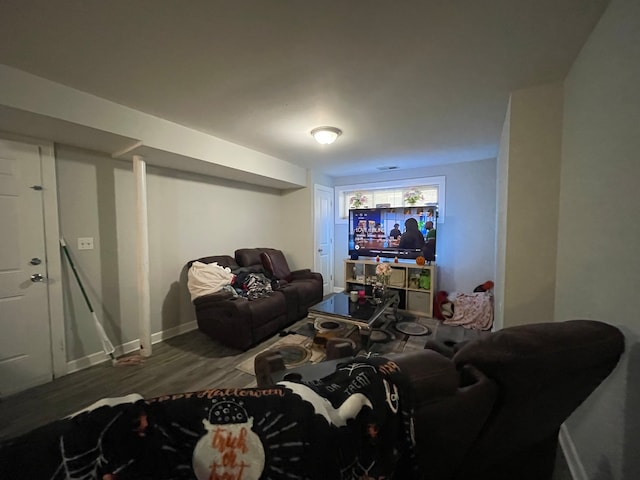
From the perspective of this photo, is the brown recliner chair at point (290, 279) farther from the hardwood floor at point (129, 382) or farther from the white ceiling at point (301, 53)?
the white ceiling at point (301, 53)

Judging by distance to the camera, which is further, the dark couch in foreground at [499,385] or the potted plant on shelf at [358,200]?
the potted plant on shelf at [358,200]

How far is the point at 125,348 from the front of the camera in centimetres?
268

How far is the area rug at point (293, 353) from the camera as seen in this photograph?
7.58 ft

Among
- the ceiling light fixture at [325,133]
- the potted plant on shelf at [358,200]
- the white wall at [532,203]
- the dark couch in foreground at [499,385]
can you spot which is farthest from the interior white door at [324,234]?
the dark couch in foreground at [499,385]

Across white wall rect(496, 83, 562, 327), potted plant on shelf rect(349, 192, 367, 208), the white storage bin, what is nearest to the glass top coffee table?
the white storage bin

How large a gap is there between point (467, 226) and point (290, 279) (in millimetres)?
2999

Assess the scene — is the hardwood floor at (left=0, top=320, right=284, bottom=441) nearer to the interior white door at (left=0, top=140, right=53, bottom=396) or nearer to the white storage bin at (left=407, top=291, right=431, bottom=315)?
the interior white door at (left=0, top=140, right=53, bottom=396)

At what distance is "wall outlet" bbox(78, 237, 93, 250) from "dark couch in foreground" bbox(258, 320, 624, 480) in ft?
10.2

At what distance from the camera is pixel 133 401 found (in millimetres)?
493

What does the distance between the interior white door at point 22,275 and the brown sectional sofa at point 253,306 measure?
125 cm

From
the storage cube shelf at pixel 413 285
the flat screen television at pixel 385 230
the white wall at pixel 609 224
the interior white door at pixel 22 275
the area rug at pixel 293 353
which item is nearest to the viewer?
the white wall at pixel 609 224

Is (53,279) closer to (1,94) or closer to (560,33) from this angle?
(1,94)

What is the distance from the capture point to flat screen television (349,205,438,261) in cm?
384

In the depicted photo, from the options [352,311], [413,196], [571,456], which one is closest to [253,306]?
[352,311]
